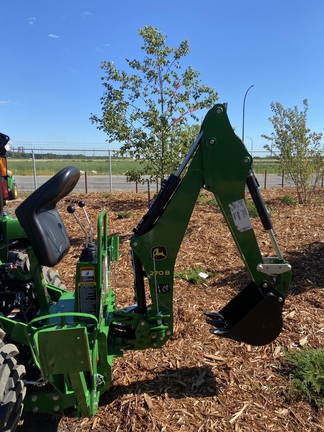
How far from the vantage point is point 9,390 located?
2.34 m

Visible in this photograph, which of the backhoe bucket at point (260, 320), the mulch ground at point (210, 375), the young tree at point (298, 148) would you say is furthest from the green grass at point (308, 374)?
the young tree at point (298, 148)

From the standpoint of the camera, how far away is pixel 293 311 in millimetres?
4320

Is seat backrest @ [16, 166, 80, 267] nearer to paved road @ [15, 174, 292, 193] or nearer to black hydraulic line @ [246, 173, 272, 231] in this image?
black hydraulic line @ [246, 173, 272, 231]

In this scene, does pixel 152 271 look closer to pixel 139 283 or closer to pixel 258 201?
pixel 139 283

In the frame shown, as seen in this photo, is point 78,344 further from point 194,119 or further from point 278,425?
point 194,119

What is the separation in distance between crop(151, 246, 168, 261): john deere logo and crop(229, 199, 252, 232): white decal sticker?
576 mm

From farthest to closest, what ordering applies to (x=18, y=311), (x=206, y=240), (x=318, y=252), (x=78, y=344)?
(x=206, y=240)
(x=318, y=252)
(x=18, y=311)
(x=78, y=344)

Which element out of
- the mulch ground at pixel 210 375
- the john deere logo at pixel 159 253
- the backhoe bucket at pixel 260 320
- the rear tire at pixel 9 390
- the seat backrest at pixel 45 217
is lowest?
the mulch ground at pixel 210 375

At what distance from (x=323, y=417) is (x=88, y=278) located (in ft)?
6.90

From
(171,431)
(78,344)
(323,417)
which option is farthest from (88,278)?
(323,417)

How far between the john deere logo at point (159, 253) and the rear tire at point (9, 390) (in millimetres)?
1177

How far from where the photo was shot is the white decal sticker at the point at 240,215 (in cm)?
275

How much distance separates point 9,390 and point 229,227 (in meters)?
1.85

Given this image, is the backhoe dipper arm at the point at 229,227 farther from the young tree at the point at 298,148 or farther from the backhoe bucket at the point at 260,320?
the young tree at the point at 298,148
